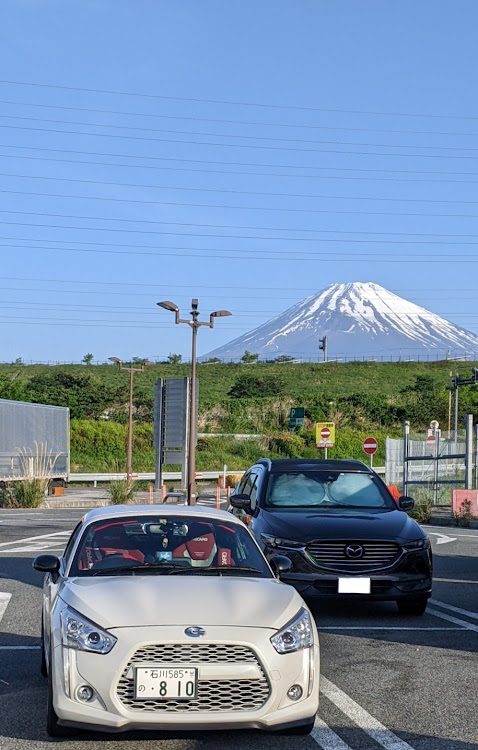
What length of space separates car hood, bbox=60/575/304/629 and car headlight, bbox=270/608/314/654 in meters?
0.05

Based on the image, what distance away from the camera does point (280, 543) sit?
1116 centimetres

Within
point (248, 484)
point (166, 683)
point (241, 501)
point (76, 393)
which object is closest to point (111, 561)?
point (166, 683)

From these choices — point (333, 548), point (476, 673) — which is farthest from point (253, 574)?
point (333, 548)

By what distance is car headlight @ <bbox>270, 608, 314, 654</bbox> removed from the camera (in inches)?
237

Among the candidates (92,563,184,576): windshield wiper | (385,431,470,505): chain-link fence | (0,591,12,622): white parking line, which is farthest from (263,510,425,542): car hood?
(385,431,470,505): chain-link fence

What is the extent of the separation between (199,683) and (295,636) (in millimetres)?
657

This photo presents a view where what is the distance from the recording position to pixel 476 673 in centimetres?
823

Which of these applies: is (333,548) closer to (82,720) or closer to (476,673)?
(476,673)

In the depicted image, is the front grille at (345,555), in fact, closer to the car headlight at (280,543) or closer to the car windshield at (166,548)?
the car headlight at (280,543)

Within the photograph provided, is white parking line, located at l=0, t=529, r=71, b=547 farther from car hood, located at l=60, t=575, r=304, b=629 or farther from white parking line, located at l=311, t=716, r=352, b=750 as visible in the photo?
white parking line, located at l=311, t=716, r=352, b=750

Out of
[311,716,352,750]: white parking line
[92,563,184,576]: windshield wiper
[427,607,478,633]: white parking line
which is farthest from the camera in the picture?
[427,607,478,633]: white parking line

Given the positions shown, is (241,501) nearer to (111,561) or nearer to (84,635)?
(111,561)

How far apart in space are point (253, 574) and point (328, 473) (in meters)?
6.01

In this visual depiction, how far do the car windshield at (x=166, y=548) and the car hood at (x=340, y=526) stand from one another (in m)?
3.44
